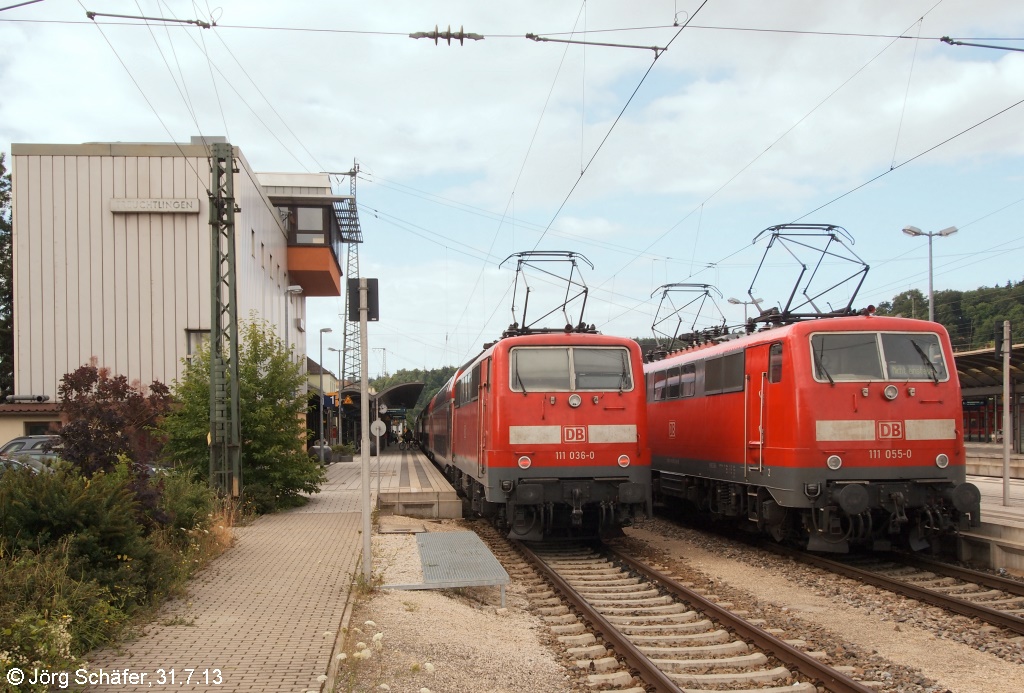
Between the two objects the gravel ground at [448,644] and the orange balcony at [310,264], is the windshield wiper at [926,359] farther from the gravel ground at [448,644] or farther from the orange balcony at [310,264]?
the orange balcony at [310,264]

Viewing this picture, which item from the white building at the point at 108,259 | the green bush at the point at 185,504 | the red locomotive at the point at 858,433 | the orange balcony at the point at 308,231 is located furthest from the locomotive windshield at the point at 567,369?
the orange balcony at the point at 308,231

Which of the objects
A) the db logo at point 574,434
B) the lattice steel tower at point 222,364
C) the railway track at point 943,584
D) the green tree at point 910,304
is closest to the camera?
the railway track at point 943,584

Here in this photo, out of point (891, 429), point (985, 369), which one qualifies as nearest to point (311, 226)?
point (985, 369)

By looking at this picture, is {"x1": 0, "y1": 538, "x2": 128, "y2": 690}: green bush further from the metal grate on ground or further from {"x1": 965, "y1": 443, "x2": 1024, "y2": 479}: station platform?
{"x1": 965, "y1": 443, "x2": 1024, "y2": 479}: station platform

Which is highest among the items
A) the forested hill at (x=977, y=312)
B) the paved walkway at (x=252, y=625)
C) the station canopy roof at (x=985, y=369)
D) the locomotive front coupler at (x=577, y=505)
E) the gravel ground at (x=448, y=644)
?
the forested hill at (x=977, y=312)

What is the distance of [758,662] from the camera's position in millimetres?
7281

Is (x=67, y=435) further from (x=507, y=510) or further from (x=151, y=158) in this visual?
(x=151, y=158)

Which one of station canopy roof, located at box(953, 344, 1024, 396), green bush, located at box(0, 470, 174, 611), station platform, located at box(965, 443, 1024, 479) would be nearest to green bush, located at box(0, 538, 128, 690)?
green bush, located at box(0, 470, 174, 611)

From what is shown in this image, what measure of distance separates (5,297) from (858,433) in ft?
144

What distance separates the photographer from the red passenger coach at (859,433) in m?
11.0

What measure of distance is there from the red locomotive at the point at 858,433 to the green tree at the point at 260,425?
972cm

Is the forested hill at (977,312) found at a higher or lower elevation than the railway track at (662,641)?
higher

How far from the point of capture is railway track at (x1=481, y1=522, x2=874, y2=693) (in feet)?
22.2

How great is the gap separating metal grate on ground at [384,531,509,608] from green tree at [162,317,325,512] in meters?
6.02
